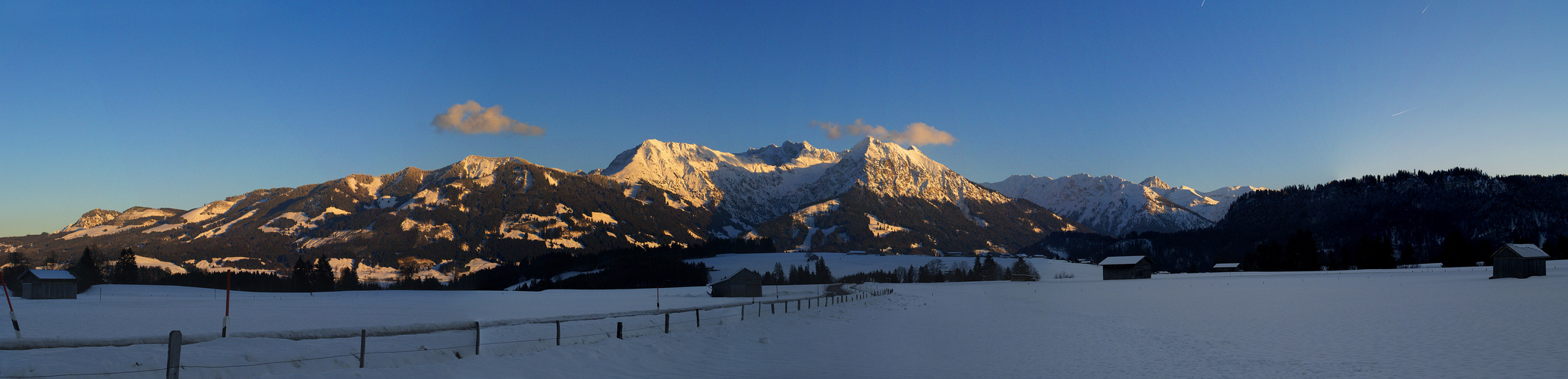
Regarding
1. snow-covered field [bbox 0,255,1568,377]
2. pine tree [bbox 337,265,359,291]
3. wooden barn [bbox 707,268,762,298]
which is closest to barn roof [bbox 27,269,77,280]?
snow-covered field [bbox 0,255,1568,377]

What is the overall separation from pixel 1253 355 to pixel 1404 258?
131533 mm

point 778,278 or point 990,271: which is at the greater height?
point 990,271

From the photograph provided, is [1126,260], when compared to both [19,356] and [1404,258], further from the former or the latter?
[19,356]

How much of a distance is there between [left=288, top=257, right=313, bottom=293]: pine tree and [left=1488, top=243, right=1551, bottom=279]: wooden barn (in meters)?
164

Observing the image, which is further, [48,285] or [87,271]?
[87,271]

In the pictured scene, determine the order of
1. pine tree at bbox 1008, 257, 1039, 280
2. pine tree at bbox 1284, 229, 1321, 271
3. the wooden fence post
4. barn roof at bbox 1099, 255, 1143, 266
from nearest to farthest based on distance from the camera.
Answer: the wooden fence post
barn roof at bbox 1099, 255, 1143, 266
pine tree at bbox 1284, 229, 1321, 271
pine tree at bbox 1008, 257, 1039, 280

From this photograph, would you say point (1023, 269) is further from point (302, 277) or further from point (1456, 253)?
point (302, 277)

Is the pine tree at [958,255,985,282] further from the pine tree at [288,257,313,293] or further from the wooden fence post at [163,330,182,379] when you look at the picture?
the wooden fence post at [163,330,182,379]

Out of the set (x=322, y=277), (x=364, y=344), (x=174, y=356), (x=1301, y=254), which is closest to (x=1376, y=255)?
(x=1301, y=254)

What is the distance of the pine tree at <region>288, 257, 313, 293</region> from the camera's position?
147 metres

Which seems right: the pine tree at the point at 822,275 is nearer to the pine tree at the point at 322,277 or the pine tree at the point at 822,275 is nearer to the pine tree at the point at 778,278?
the pine tree at the point at 778,278

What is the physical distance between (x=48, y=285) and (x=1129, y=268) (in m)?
128

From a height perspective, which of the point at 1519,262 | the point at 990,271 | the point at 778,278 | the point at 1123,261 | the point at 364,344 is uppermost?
the point at 1519,262

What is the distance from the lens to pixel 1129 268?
4397 inches
